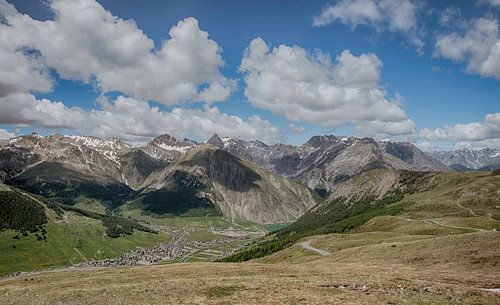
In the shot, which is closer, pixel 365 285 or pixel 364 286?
pixel 364 286

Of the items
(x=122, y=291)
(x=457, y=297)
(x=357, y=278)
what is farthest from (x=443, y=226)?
(x=122, y=291)

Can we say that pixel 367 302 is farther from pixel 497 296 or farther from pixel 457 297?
pixel 497 296

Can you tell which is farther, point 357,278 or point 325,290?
point 357,278

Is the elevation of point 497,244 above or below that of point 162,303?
above

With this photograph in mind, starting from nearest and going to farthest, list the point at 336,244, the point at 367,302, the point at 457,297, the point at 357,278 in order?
the point at 367,302 → the point at 457,297 → the point at 357,278 → the point at 336,244

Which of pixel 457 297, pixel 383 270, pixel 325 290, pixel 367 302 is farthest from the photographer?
pixel 383 270

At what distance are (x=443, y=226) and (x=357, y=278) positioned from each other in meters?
117

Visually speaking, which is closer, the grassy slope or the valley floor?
the valley floor

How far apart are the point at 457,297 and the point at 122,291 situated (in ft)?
141

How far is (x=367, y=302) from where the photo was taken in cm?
3919

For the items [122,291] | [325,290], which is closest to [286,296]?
[325,290]

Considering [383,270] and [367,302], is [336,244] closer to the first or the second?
[383,270]

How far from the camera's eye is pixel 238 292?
48.1 metres

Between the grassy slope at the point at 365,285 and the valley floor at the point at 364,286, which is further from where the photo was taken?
the grassy slope at the point at 365,285
